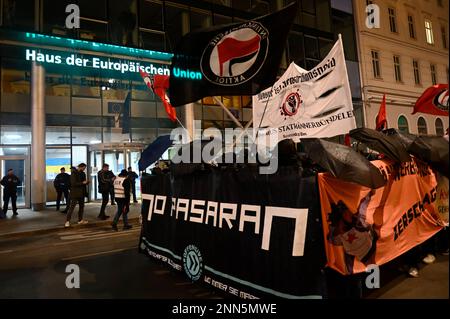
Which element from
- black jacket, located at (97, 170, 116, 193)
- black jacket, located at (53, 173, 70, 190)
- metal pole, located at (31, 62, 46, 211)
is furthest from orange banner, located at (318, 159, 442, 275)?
metal pole, located at (31, 62, 46, 211)

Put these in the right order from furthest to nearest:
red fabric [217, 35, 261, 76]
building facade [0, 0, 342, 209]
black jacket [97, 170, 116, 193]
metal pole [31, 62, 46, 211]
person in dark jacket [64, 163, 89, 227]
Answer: building facade [0, 0, 342, 209] → metal pole [31, 62, 46, 211] → black jacket [97, 170, 116, 193] → person in dark jacket [64, 163, 89, 227] → red fabric [217, 35, 261, 76]

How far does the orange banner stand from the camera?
3572 mm

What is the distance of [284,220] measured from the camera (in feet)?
12.2

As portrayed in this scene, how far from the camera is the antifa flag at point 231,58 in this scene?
4.61m

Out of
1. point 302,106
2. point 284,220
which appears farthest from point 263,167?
point 302,106

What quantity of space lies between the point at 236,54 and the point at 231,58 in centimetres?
9

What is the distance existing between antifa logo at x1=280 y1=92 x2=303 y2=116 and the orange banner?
9.39 feet

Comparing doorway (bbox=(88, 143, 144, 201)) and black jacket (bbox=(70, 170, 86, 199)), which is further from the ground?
doorway (bbox=(88, 143, 144, 201))

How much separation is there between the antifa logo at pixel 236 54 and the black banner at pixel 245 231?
1358mm

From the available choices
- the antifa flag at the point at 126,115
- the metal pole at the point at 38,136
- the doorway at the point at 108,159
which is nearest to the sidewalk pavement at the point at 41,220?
the metal pole at the point at 38,136

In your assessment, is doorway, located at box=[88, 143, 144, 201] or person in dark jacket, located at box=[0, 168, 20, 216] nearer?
person in dark jacket, located at box=[0, 168, 20, 216]

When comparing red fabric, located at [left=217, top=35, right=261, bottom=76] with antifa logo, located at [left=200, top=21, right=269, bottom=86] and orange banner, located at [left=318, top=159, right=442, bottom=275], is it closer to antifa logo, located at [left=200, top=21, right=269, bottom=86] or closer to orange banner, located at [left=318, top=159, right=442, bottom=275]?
antifa logo, located at [left=200, top=21, right=269, bottom=86]
